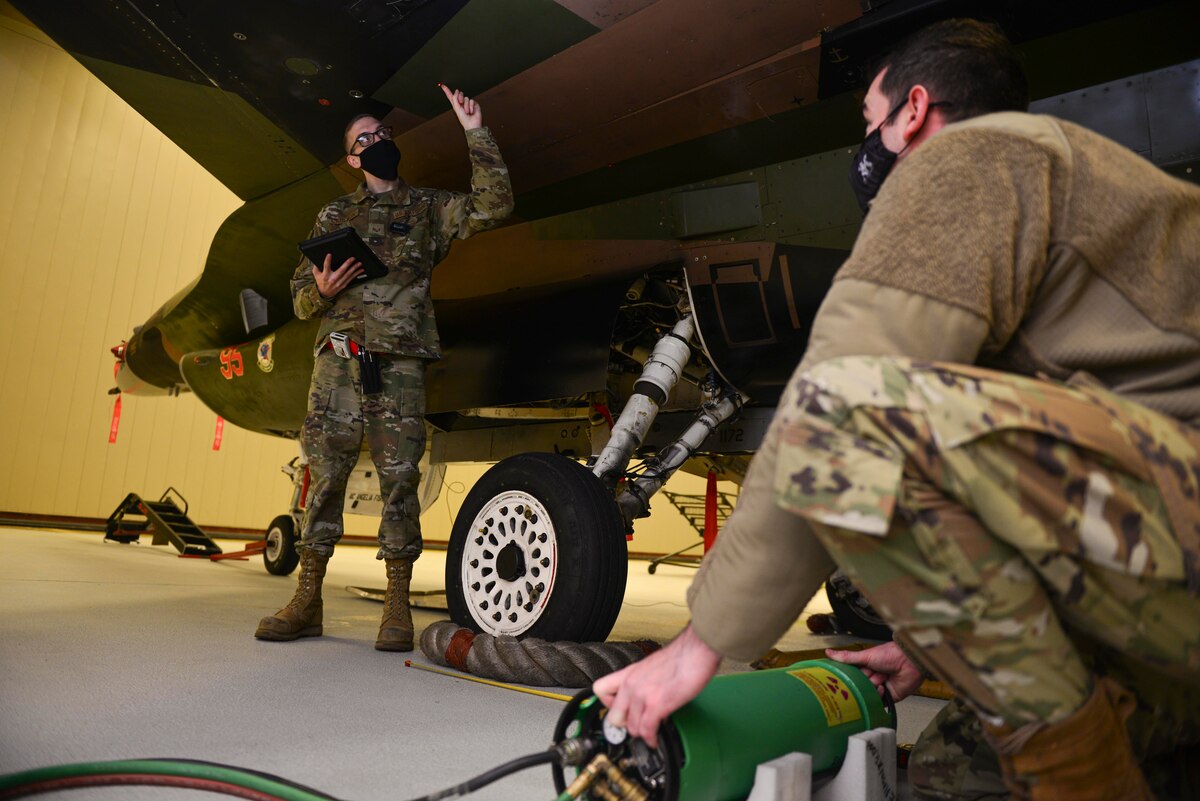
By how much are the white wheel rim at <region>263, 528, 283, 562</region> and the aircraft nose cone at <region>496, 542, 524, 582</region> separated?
3532 millimetres

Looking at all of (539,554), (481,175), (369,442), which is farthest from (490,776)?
(481,175)

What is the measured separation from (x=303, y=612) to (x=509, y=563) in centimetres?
84

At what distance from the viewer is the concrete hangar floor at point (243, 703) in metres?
1.39

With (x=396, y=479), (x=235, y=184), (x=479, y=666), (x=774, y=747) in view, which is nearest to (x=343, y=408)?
(x=396, y=479)

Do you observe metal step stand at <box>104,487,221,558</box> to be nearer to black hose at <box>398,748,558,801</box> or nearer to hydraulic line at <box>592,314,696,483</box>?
hydraulic line at <box>592,314,696,483</box>

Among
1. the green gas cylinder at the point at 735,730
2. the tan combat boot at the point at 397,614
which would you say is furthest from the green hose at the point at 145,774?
the tan combat boot at the point at 397,614

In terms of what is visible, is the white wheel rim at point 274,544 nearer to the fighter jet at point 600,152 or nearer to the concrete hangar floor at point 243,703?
the concrete hangar floor at point 243,703

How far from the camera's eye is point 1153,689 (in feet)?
3.19

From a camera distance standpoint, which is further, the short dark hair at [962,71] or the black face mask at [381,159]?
the black face mask at [381,159]

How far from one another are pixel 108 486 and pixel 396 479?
8.36 metres

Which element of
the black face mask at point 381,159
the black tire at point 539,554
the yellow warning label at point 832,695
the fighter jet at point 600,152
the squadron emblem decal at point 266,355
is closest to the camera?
the yellow warning label at point 832,695

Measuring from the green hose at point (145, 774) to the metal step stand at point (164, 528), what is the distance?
19.9 ft

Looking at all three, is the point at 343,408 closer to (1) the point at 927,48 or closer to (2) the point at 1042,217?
(1) the point at 927,48

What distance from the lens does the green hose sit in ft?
3.61
